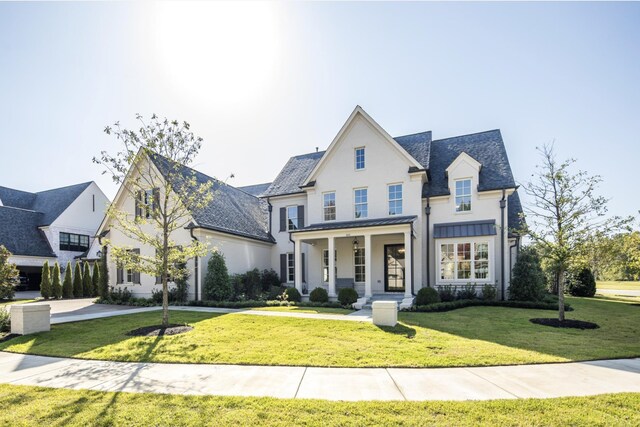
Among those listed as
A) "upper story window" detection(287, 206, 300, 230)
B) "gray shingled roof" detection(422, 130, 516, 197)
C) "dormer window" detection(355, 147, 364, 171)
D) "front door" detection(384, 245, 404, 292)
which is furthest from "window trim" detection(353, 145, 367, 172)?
"upper story window" detection(287, 206, 300, 230)

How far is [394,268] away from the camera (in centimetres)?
1847

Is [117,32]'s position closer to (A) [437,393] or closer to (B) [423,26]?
(B) [423,26]

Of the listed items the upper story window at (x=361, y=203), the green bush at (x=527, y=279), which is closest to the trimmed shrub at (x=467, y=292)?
the green bush at (x=527, y=279)

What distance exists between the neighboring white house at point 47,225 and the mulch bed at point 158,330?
21860 mm

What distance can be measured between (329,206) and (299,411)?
15.9 metres

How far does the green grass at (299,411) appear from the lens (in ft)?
13.8

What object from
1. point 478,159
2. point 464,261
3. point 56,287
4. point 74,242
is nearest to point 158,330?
point 464,261

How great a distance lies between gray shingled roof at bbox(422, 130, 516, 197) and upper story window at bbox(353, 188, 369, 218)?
127 inches

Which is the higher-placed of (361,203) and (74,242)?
(361,203)

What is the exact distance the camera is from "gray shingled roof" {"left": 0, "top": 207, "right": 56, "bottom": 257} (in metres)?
27.0

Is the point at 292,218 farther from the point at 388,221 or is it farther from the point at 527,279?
the point at 527,279

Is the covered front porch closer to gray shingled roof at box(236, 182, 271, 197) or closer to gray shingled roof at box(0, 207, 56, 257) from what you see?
gray shingled roof at box(236, 182, 271, 197)

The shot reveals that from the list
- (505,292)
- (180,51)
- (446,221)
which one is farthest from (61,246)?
(505,292)

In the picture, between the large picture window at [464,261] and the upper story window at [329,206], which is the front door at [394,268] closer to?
the large picture window at [464,261]
